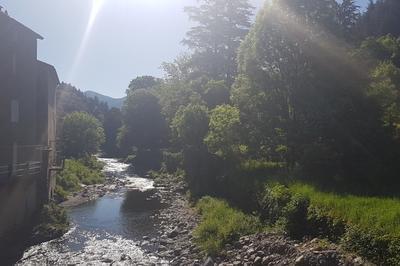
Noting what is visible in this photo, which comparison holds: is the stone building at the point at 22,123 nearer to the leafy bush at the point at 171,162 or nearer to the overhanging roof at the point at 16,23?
the overhanging roof at the point at 16,23

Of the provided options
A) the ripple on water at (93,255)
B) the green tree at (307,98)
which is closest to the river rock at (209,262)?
the ripple on water at (93,255)

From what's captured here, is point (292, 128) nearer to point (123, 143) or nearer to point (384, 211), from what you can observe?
point (384, 211)

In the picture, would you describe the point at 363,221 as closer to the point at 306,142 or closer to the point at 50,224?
the point at 306,142

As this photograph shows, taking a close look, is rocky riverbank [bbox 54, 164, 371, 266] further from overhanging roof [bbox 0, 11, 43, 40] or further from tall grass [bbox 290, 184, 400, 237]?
overhanging roof [bbox 0, 11, 43, 40]

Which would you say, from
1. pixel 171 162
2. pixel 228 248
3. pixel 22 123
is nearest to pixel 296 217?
pixel 228 248

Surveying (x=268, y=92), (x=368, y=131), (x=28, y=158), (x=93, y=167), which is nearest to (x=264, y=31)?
(x=268, y=92)

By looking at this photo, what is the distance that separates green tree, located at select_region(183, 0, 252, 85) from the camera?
4838 centimetres

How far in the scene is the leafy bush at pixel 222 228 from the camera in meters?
19.6

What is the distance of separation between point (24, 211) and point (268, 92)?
15327mm

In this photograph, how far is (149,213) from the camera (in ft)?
98.6

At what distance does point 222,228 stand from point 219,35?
31632mm

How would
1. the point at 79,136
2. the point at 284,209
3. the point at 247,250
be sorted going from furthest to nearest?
the point at 79,136 → the point at 284,209 → the point at 247,250

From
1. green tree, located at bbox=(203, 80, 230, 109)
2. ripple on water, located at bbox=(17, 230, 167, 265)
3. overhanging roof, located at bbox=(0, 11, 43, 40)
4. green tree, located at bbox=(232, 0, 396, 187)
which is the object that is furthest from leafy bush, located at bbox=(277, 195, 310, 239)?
green tree, located at bbox=(203, 80, 230, 109)

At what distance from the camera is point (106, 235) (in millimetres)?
24031
